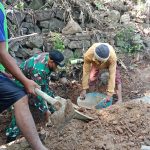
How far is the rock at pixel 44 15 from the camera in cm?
767

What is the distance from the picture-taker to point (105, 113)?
443 cm

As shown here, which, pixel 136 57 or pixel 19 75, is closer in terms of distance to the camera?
pixel 19 75

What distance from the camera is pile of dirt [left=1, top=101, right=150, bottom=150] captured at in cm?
388

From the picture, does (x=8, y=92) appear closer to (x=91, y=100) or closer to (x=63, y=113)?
(x=63, y=113)

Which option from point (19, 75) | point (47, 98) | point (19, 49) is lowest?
point (19, 49)

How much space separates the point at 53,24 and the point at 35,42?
0.70 m

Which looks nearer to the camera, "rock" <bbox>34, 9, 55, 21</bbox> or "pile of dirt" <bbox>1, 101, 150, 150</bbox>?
"pile of dirt" <bbox>1, 101, 150, 150</bbox>

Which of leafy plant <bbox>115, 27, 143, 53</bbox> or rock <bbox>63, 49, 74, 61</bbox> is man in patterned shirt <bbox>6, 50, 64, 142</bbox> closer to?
rock <bbox>63, 49, 74, 61</bbox>

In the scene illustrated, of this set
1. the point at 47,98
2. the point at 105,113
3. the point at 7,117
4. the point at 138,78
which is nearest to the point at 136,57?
the point at 138,78

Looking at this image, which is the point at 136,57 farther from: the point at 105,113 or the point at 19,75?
the point at 19,75

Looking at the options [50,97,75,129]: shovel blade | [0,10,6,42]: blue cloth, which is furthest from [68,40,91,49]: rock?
[0,10,6,42]: blue cloth

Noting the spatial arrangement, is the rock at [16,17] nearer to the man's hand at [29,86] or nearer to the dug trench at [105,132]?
the dug trench at [105,132]

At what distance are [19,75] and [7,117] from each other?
121 inches

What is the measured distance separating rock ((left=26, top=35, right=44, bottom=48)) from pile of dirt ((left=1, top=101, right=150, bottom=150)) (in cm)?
329
